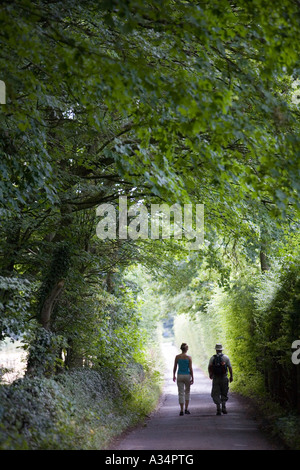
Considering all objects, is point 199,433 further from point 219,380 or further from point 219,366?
point 219,366

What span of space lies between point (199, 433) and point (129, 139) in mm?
5849

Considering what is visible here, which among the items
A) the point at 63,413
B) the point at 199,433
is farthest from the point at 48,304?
the point at 199,433

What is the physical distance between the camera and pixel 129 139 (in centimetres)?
1102

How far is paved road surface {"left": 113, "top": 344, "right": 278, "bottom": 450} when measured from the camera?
8.52 m

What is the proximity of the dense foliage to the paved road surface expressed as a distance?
5.14ft

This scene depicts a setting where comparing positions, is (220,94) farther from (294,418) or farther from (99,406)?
(99,406)

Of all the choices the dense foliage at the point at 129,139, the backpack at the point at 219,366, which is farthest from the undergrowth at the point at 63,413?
the backpack at the point at 219,366

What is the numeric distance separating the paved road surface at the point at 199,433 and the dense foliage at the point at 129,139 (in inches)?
61.7

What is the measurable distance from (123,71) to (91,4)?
260 centimetres

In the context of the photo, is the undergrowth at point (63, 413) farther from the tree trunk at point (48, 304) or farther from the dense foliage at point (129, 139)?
the tree trunk at point (48, 304)

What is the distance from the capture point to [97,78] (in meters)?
6.88

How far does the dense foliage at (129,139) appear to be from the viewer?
23.3ft

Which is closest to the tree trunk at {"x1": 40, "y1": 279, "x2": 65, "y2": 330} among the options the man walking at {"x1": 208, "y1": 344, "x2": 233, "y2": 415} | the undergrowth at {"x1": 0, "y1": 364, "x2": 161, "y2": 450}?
the undergrowth at {"x1": 0, "y1": 364, "x2": 161, "y2": 450}
